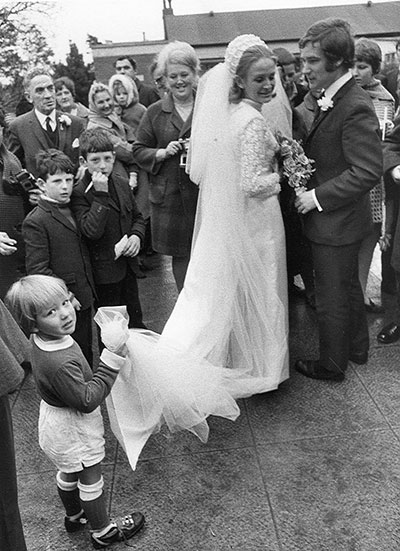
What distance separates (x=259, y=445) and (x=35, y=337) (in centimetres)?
149

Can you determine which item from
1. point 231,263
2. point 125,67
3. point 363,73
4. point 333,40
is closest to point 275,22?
point 125,67

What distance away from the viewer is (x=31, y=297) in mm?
2289

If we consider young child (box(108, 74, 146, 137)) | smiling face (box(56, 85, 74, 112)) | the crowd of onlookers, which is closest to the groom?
the crowd of onlookers

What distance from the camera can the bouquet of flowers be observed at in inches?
138

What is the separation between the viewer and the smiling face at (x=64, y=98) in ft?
23.5

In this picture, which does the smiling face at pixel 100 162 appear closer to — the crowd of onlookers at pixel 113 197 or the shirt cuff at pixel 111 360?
the crowd of onlookers at pixel 113 197

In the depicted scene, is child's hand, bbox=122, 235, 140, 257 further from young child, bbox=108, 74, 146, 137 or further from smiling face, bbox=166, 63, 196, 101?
young child, bbox=108, 74, 146, 137

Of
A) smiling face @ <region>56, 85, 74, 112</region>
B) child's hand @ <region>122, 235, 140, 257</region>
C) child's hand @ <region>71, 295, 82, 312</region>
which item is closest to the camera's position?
child's hand @ <region>71, 295, 82, 312</region>

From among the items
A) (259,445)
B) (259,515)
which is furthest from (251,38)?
(259,515)

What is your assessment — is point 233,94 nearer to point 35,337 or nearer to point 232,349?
point 232,349

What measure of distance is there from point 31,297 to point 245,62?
72.5 inches

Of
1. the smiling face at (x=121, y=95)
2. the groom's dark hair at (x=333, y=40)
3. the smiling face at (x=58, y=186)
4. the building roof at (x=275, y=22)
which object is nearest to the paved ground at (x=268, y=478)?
the smiling face at (x=58, y=186)

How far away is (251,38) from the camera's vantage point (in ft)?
10.8

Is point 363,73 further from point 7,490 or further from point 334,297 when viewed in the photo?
point 7,490
